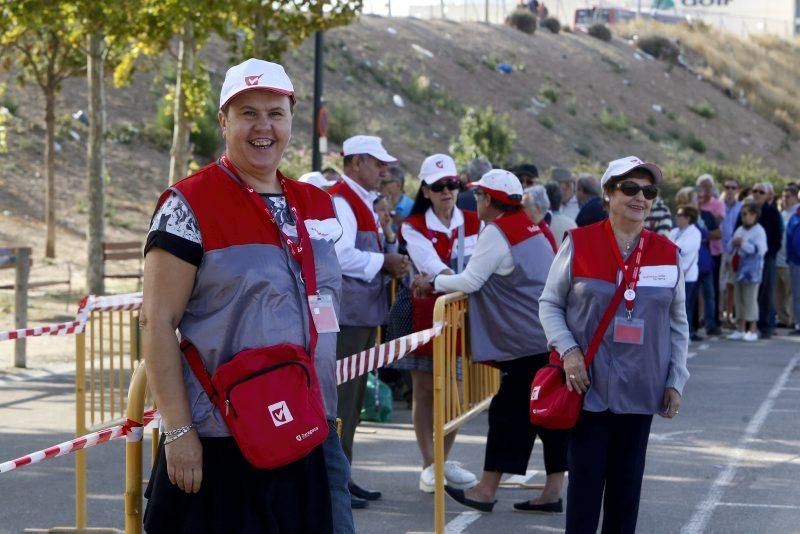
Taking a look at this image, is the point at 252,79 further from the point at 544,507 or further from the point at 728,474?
the point at 728,474

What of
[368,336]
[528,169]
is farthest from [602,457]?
[528,169]

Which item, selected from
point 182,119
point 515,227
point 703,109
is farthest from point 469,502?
point 703,109

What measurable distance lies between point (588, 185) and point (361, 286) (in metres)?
6.16

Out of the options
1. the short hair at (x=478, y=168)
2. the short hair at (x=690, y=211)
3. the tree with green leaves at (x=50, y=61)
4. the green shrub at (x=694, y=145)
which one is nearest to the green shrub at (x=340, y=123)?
the tree with green leaves at (x=50, y=61)

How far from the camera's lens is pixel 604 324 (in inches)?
243

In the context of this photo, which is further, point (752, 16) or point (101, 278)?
point (752, 16)

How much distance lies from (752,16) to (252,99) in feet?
358

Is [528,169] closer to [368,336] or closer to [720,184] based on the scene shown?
[368,336]

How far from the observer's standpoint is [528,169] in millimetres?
13500

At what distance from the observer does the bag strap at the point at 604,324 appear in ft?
20.2

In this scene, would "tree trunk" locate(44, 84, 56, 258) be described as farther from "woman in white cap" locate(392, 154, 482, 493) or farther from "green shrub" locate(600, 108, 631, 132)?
"green shrub" locate(600, 108, 631, 132)

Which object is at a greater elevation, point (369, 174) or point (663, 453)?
point (369, 174)

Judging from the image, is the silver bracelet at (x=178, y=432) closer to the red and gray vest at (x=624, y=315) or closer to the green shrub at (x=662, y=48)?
the red and gray vest at (x=624, y=315)

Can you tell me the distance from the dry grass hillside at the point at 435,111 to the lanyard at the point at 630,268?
792 inches
